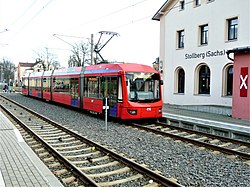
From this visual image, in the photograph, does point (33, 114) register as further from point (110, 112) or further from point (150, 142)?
point (150, 142)

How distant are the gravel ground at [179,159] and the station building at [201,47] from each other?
9.36m

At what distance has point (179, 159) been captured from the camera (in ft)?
27.1

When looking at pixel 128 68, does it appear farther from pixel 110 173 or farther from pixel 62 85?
pixel 62 85

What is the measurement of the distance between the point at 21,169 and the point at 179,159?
13.1 feet

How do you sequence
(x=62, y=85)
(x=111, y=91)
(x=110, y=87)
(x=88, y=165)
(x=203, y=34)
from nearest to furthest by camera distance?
(x=88, y=165)
(x=111, y=91)
(x=110, y=87)
(x=62, y=85)
(x=203, y=34)

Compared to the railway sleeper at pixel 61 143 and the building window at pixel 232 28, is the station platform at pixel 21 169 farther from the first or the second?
the building window at pixel 232 28

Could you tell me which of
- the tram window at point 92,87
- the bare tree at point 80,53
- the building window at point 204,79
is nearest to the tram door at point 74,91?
the tram window at point 92,87

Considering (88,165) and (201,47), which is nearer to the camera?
(88,165)

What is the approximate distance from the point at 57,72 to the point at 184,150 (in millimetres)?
17902

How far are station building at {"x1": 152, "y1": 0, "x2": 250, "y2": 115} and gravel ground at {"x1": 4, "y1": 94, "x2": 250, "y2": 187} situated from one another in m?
9.36

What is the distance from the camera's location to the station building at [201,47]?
2061 centimetres

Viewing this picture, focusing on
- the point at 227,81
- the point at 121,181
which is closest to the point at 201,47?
the point at 227,81

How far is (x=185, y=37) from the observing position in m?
25.0

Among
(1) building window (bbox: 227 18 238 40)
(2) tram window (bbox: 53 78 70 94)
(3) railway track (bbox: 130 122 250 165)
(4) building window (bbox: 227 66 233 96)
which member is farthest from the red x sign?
(2) tram window (bbox: 53 78 70 94)
